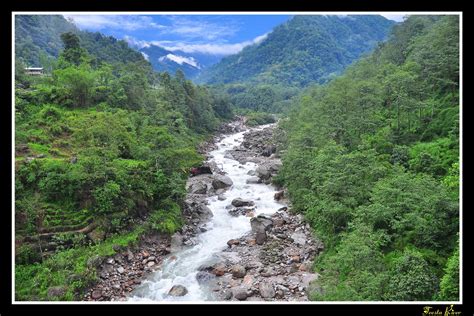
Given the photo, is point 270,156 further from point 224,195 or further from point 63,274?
point 63,274

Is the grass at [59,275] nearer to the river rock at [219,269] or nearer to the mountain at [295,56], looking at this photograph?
the river rock at [219,269]

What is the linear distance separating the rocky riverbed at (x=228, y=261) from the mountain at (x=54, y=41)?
177 feet

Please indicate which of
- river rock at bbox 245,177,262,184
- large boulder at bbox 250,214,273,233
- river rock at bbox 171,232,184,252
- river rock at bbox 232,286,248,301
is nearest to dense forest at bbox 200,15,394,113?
river rock at bbox 245,177,262,184

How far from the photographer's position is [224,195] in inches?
1160

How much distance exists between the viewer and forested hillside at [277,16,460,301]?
44.9 feet

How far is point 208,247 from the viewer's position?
2150 cm

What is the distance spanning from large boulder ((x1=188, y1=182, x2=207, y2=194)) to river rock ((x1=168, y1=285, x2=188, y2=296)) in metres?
12.7

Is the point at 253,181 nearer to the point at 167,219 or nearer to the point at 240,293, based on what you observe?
the point at 167,219

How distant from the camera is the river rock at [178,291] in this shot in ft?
55.5

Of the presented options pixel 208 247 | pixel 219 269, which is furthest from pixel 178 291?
pixel 208 247

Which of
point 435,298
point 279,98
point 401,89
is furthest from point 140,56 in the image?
point 435,298

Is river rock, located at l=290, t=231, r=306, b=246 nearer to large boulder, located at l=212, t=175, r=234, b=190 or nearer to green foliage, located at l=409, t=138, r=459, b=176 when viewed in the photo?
green foliage, located at l=409, t=138, r=459, b=176

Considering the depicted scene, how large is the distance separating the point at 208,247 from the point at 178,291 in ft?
15.6

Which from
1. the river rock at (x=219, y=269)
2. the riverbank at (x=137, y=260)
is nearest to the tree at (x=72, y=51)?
the riverbank at (x=137, y=260)
